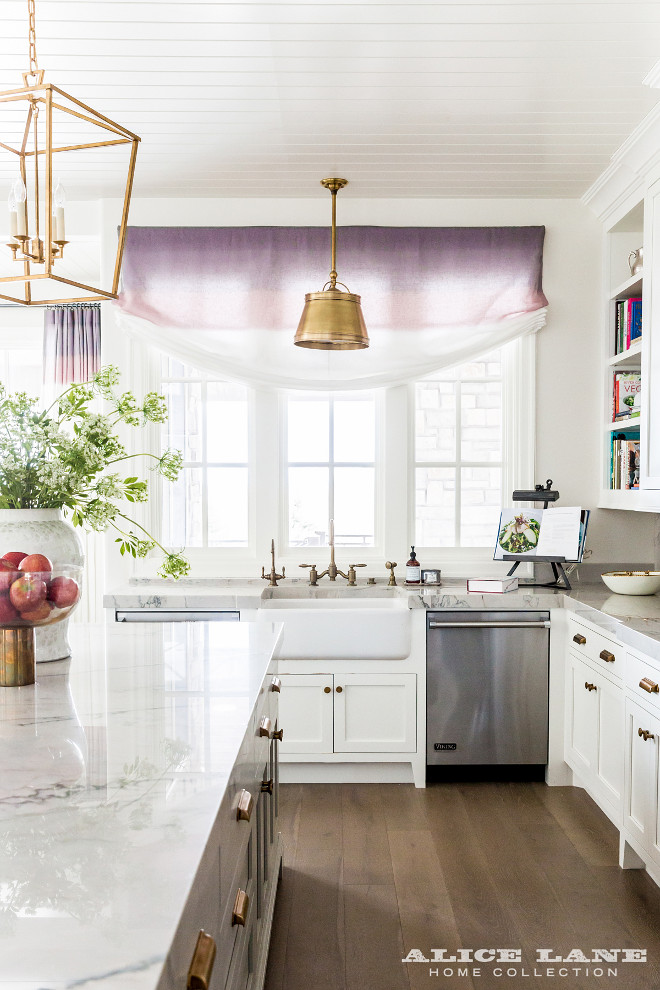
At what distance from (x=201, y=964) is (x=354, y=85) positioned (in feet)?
9.30

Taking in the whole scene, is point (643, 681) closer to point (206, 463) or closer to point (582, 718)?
point (582, 718)

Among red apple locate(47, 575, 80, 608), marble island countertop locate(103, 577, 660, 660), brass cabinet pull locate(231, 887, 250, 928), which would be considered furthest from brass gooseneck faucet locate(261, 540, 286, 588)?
brass cabinet pull locate(231, 887, 250, 928)

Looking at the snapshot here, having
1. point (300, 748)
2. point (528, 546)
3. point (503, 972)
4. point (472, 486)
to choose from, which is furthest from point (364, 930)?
point (472, 486)

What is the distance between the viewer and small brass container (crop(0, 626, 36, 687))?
168 cm

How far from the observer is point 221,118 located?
320 cm

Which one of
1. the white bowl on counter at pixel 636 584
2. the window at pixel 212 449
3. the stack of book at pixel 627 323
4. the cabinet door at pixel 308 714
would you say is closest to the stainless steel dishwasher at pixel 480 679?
the white bowl on counter at pixel 636 584

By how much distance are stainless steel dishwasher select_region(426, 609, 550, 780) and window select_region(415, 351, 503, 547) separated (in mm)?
713

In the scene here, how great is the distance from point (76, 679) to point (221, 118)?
2374mm

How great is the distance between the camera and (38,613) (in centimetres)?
168

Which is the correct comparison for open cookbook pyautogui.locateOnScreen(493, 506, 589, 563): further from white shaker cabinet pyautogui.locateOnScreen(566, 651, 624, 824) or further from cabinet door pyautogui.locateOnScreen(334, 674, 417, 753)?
cabinet door pyautogui.locateOnScreen(334, 674, 417, 753)

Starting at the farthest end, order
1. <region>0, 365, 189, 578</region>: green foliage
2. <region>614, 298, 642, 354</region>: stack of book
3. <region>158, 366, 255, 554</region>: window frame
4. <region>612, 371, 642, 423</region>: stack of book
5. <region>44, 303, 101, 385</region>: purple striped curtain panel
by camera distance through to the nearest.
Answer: <region>44, 303, 101, 385</region>: purple striped curtain panel
<region>158, 366, 255, 554</region>: window frame
<region>612, 371, 642, 423</region>: stack of book
<region>614, 298, 642, 354</region>: stack of book
<region>0, 365, 189, 578</region>: green foliage

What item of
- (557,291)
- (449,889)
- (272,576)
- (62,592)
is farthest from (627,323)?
(62,592)

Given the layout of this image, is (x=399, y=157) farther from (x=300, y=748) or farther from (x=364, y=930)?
(x=364, y=930)

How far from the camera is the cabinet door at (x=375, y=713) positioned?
11.9ft
